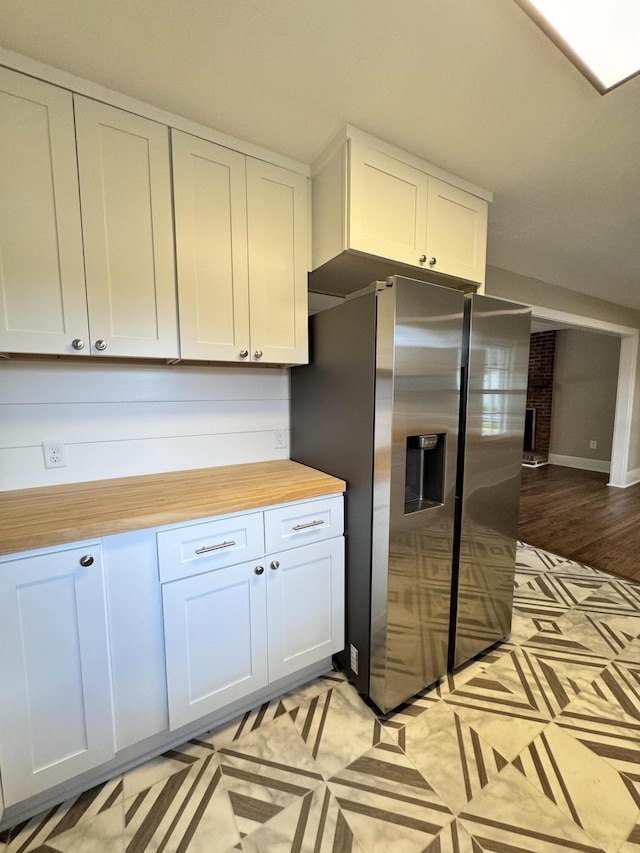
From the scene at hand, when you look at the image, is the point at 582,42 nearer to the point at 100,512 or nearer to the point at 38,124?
the point at 38,124

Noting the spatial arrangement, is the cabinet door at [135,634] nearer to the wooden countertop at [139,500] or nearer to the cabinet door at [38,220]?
the wooden countertop at [139,500]

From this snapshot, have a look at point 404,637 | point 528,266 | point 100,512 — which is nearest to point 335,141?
point 100,512

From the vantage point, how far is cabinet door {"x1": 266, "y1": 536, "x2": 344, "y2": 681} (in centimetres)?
145

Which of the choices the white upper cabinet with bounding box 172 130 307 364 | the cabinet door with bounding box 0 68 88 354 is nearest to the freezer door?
the white upper cabinet with bounding box 172 130 307 364

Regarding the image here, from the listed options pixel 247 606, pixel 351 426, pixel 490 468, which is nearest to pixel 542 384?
pixel 490 468

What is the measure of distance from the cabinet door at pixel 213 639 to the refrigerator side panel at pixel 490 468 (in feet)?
3.10

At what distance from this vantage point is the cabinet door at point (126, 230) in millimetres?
1261

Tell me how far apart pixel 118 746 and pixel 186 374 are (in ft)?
4.82

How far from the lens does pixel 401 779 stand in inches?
48.8

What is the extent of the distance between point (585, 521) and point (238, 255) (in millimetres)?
4167

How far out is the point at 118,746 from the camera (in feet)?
3.91

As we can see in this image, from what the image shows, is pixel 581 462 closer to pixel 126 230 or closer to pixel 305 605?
pixel 305 605

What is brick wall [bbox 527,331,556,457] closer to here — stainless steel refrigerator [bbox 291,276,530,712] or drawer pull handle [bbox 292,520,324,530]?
stainless steel refrigerator [bbox 291,276,530,712]

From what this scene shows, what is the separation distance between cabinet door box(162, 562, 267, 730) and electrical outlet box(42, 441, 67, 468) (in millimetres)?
760
